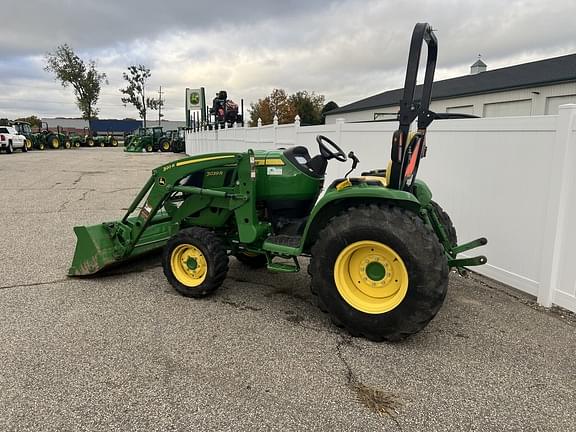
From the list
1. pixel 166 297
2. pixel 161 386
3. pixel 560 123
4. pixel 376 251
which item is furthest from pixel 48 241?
pixel 560 123

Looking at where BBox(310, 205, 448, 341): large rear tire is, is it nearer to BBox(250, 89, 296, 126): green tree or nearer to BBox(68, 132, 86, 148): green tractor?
BBox(68, 132, 86, 148): green tractor

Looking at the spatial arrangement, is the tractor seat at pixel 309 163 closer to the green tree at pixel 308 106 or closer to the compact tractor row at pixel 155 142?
the compact tractor row at pixel 155 142

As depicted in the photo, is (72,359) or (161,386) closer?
(161,386)

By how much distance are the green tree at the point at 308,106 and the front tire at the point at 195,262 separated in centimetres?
4793

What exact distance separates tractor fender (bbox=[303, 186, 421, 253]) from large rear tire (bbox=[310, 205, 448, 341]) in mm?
88

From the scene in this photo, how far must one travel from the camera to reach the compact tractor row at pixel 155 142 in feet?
112

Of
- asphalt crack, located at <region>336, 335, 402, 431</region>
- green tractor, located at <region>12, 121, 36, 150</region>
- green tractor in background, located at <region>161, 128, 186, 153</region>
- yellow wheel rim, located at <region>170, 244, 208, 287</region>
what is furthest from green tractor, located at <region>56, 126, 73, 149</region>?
asphalt crack, located at <region>336, 335, 402, 431</region>

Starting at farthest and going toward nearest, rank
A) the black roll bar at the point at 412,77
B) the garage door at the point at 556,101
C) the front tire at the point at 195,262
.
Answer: the garage door at the point at 556,101 → the front tire at the point at 195,262 → the black roll bar at the point at 412,77

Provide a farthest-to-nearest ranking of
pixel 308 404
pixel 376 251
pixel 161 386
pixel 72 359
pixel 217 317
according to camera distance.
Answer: pixel 217 317, pixel 376 251, pixel 72 359, pixel 161 386, pixel 308 404

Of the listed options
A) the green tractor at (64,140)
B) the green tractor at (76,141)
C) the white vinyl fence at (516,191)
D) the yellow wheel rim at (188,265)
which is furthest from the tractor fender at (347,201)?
the green tractor at (76,141)

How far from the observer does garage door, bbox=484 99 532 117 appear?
748 inches

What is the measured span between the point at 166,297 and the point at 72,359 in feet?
3.92

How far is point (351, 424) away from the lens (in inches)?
91.7

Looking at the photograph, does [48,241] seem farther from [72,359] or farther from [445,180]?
[445,180]
